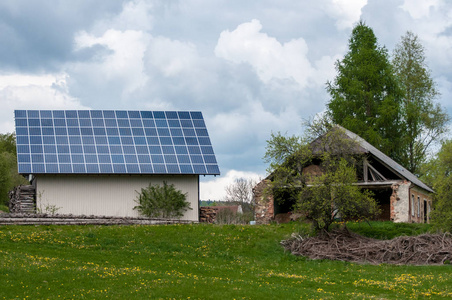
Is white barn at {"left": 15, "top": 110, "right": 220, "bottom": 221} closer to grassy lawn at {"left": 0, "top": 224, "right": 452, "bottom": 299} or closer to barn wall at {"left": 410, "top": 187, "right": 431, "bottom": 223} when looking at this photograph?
grassy lawn at {"left": 0, "top": 224, "right": 452, "bottom": 299}

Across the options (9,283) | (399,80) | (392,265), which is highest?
(399,80)

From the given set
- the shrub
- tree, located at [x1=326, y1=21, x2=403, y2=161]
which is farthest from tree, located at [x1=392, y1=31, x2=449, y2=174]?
the shrub

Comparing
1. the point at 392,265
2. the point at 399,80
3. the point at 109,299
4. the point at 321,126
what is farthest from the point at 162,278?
the point at 399,80

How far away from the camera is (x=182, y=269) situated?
75.3ft

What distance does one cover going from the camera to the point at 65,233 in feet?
96.8

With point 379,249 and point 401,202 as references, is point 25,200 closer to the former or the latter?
A: point 379,249

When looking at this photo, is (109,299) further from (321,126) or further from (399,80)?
(399,80)

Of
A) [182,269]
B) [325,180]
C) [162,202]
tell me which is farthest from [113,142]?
[182,269]

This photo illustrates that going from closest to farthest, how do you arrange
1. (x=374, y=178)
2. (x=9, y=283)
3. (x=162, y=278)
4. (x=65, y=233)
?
1. (x=9, y=283)
2. (x=162, y=278)
3. (x=65, y=233)
4. (x=374, y=178)

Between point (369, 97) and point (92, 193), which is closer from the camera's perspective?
point (92, 193)

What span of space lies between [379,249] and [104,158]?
19.6 m

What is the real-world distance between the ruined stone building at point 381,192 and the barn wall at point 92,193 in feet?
19.6

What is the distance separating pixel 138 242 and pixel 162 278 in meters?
9.43

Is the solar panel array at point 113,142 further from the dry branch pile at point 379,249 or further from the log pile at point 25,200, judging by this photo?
the dry branch pile at point 379,249
